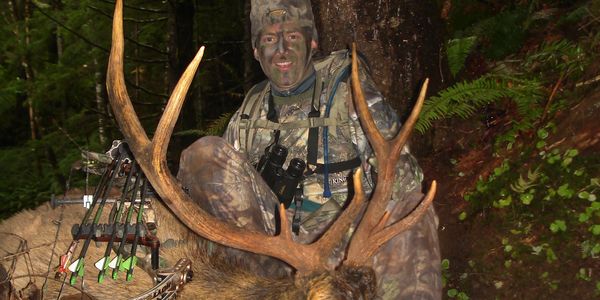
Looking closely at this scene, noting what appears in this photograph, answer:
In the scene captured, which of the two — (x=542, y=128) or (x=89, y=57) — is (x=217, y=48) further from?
(x=542, y=128)

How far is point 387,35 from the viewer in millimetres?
5543

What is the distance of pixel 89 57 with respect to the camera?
12.8m

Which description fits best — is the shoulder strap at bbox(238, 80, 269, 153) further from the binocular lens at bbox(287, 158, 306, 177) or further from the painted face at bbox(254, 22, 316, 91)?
the binocular lens at bbox(287, 158, 306, 177)

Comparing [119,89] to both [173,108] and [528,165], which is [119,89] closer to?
[173,108]

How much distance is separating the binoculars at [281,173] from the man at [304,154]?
0.06 feet

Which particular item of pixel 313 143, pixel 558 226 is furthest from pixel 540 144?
pixel 313 143

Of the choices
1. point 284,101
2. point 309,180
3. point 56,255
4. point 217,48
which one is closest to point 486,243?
point 309,180

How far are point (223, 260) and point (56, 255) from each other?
4.26 ft

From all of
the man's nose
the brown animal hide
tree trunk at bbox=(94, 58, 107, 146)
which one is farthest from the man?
tree trunk at bbox=(94, 58, 107, 146)

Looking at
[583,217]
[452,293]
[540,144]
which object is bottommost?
[452,293]

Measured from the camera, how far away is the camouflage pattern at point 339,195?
3.89 meters

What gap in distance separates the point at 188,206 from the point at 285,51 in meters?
1.66

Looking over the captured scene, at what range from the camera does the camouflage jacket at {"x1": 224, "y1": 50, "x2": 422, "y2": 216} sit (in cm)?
422

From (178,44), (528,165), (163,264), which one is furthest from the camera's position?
(178,44)
